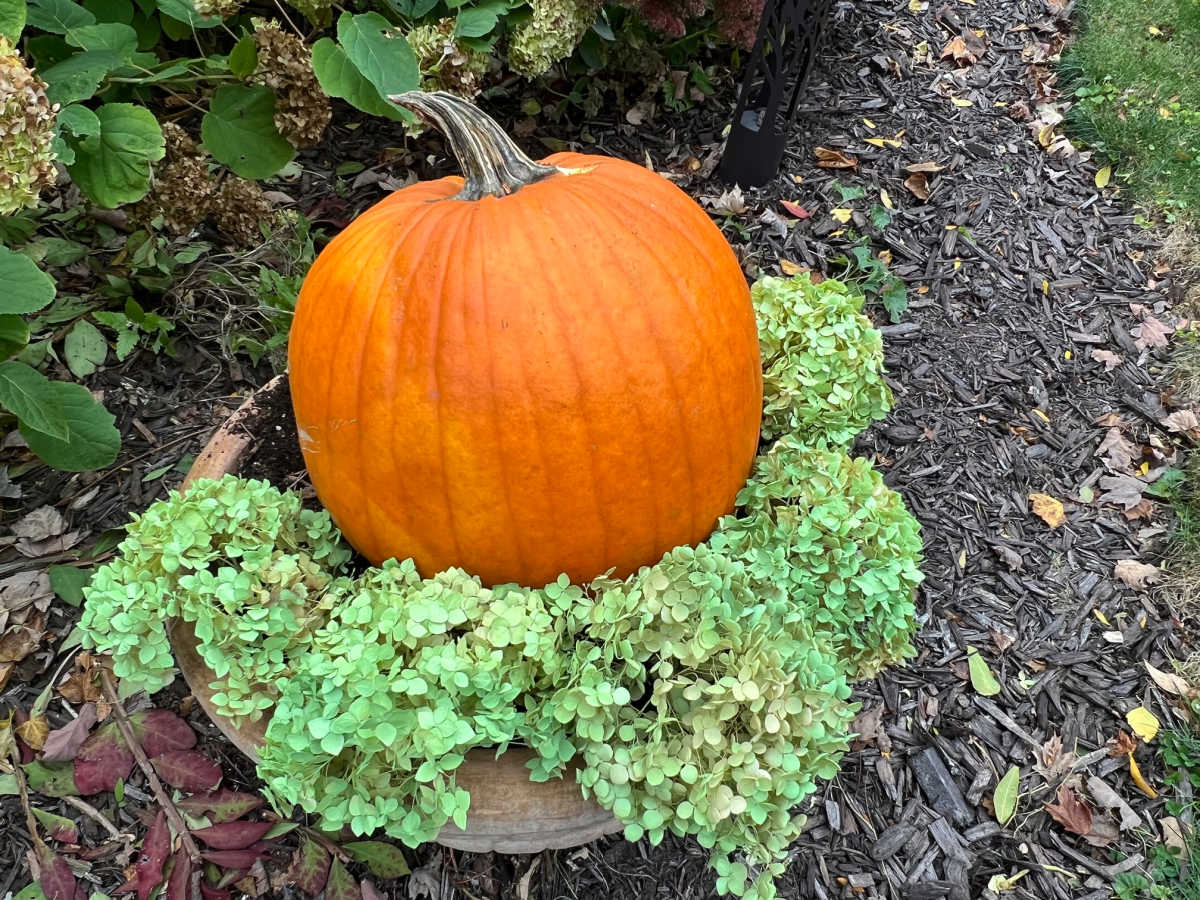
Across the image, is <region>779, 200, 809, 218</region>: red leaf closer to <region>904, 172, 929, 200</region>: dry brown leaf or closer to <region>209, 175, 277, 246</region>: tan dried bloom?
<region>904, 172, 929, 200</region>: dry brown leaf

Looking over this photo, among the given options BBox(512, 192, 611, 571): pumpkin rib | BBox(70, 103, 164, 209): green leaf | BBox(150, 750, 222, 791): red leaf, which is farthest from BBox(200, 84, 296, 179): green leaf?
BBox(150, 750, 222, 791): red leaf

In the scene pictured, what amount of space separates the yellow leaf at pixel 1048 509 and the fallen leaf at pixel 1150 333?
0.84 meters

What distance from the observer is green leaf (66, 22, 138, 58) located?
1.70m

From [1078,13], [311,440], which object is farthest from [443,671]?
[1078,13]

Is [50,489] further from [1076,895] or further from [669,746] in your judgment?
[1076,895]

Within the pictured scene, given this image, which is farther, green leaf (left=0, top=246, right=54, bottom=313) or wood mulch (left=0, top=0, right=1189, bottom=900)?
wood mulch (left=0, top=0, right=1189, bottom=900)

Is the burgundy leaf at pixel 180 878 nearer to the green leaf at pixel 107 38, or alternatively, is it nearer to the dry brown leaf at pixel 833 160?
the green leaf at pixel 107 38

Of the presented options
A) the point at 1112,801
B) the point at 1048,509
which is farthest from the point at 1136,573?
the point at 1112,801

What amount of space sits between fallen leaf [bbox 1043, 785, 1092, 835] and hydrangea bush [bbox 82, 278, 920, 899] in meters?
0.82

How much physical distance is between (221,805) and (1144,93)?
4.42 meters

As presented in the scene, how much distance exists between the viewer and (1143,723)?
2.15 meters

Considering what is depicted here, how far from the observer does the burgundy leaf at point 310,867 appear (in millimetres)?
1701

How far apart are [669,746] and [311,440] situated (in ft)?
2.47

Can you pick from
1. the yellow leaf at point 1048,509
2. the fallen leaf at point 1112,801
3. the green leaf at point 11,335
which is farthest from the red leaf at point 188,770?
the yellow leaf at point 1048,509
